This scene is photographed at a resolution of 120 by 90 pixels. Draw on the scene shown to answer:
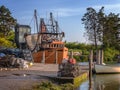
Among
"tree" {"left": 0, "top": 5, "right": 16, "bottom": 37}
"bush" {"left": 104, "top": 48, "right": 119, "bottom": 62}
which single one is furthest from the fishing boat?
"bush" {"left": 104, "top": 48, "right": 119, "bottom": 62}

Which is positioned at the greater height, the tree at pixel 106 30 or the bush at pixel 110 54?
the tree at pixel 106 30

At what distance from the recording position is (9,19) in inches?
4114

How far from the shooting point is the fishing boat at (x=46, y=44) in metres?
70.0

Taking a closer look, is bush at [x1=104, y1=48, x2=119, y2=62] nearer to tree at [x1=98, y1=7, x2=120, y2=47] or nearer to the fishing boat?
tree at [x1=98, y1=7, x2=120, y2=47]

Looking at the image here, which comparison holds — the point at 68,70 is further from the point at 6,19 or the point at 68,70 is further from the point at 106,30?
the point at 106,30

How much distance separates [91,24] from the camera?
11931 centimetres

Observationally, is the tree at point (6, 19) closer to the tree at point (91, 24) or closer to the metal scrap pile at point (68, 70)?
the tree at point (91, 24)

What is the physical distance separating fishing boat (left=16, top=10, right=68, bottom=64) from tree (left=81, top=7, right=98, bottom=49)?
102ft

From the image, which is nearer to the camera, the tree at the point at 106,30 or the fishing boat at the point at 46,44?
the fishing boat at the point at 46,44

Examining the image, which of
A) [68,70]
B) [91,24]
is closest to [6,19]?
[91,24]

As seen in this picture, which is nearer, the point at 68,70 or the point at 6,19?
the point at 68,70

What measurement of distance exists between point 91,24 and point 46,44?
47485 millimetres

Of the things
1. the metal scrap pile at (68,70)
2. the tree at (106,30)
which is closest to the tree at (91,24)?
the tree at (106,30)

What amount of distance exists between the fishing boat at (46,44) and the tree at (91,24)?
30952 mm
